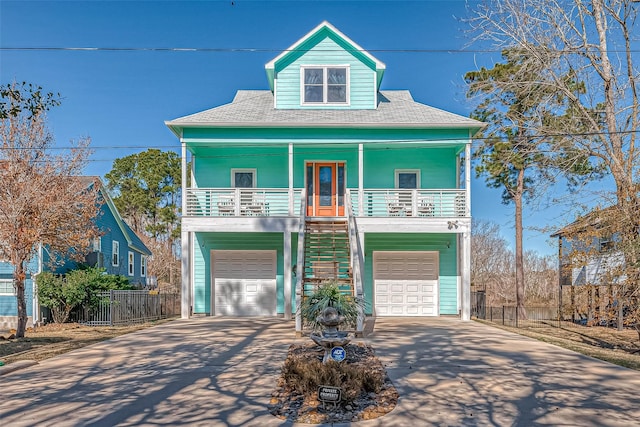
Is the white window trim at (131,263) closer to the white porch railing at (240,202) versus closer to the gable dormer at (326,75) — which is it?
the white porch railing at (240,202)

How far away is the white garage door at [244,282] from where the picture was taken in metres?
16.2

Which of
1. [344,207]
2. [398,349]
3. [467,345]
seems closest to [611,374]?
[467,345]

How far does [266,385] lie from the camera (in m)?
6.88

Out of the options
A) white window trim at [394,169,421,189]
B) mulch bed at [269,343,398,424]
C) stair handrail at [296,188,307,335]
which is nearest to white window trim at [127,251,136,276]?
stair handrail at [296,188,307,335]

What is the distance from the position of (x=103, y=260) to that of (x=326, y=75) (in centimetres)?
1363

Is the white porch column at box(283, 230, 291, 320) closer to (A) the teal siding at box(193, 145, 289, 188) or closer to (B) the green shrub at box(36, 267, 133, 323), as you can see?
(A) the teal siding at box(193, 145, 289, 188)

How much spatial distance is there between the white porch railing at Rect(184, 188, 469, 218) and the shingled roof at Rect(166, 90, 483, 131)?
7.07ft

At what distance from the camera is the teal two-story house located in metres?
15.1

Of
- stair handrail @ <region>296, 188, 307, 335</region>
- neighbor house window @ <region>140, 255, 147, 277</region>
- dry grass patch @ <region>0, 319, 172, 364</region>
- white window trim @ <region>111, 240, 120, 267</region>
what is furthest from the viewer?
neighbor house window @ <region>140, 255, 147, 277</region>

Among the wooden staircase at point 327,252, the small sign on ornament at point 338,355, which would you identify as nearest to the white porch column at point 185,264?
the wooden staircase at point 327,252

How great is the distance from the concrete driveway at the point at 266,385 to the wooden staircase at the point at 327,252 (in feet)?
9.99

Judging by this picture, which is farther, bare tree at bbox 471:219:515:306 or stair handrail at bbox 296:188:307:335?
bare tree at bbox 471:219:515:306

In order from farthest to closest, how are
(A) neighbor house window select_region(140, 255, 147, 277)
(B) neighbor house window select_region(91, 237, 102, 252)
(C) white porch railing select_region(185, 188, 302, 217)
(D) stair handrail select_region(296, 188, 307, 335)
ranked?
(A) neighbor house window select_region(140, 255, 147, 277) → (B) neighbor house window select_region(91, 237, 102, 252) → (C) white porch railing select_region(185, 188, 302, 217) → (D) stair handrail select_region(296, 188, 307, 335)

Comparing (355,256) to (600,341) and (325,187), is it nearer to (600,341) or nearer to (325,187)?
(325,187)
